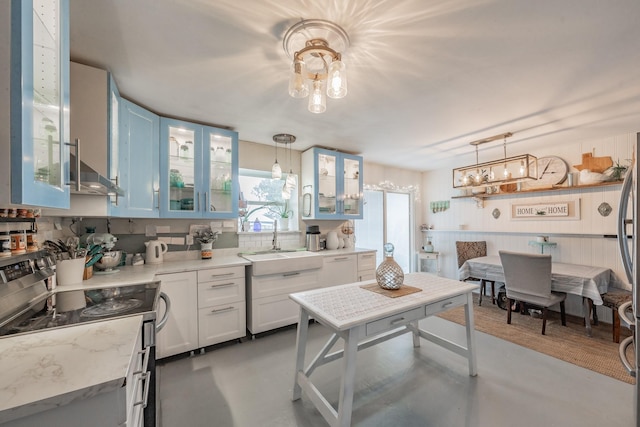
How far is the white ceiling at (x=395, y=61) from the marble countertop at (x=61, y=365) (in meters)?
1.55

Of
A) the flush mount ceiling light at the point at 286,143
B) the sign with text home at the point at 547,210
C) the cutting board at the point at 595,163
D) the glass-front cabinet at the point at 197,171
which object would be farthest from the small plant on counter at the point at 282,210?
the cutting board at the point at 595,163

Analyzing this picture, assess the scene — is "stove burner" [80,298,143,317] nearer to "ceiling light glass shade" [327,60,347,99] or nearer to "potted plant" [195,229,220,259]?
"potted plant" [195,229,220,259]

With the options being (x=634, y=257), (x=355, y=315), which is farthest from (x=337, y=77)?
(x=634, y=257)

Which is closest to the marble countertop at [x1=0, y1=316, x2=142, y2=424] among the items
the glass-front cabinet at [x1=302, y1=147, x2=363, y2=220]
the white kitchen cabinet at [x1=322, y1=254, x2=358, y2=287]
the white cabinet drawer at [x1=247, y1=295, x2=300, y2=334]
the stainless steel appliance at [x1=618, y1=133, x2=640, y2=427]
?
the white cabinet drawer at [x1=247, y1=295, x2=300, y2=334]

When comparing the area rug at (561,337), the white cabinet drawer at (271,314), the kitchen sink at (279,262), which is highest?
the kitchen sink at (279,262)

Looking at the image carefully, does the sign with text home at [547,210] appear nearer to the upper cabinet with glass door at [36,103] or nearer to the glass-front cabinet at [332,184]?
the glass-front cabinet at [332,184]

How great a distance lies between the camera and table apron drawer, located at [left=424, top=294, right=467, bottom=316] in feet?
5.93

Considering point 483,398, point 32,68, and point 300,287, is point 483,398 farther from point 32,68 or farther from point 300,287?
point 32,68

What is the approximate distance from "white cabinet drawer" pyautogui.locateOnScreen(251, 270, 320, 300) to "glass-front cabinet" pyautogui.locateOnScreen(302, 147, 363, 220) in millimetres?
878

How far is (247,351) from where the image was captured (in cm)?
253

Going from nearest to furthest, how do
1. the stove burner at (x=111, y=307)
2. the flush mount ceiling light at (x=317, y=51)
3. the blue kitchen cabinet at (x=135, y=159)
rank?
the stove burner at (x=111, y=307)
the flush mount ceiling light at (x=317, y=51)
the blue kitchen cabinet at (x=135, y=159)

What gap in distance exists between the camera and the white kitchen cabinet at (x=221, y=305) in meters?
2.47

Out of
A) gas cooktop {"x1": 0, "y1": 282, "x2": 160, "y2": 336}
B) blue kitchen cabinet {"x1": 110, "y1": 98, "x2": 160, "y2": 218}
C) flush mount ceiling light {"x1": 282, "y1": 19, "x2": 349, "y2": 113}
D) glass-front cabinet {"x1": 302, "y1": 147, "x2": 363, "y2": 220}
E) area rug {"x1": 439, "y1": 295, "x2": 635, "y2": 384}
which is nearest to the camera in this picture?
gas cooktop {"x1": 0, "y1": 282, "x2": 160, "y2": 336}

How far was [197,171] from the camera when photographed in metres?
2.77
